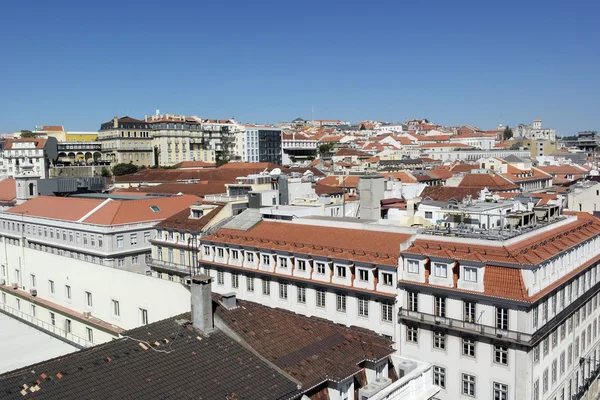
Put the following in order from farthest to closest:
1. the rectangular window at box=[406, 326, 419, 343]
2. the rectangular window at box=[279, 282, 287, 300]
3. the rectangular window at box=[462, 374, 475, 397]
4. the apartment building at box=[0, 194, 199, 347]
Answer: the rectangular window at box=[279, 282, 287, 300]
the apartment building at box=[0, 194, 199, 347]
the rectangular window at box=[406, 326, 419, 343]
the rectangular window at box=[462, 374, 475, 397]

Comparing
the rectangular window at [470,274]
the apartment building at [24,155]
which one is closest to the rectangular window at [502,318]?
the rectangular window at [470,274]

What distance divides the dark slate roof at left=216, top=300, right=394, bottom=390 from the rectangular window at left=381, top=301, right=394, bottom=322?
9571 millimetres

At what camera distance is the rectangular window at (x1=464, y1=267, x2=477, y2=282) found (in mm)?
30453

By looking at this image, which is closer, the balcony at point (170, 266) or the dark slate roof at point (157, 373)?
the dark slate roof at point (157, 373)

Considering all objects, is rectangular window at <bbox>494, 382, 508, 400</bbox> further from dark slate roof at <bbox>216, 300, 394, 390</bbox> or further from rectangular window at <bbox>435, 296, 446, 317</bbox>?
dark slate roof at <bbox>216, 300, 394, 390</bbox>

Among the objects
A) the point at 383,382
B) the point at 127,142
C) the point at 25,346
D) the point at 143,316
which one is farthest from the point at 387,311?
the point at 127,142

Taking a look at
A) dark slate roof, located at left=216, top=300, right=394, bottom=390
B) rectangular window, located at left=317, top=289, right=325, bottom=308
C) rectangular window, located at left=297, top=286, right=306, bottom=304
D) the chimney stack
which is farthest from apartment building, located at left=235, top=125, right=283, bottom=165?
the chimney stack

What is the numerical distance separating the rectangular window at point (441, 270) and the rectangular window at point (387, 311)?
3.58m

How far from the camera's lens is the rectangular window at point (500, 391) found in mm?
29953

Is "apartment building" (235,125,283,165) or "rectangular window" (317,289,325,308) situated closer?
"rectangular window" (317,289,325,308)

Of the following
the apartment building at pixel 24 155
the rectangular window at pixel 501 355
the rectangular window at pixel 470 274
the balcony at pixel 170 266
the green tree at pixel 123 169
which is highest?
the apartment building at pixel 24 155

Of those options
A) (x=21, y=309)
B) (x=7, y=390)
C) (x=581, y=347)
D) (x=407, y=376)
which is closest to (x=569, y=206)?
(x=581, y=347)

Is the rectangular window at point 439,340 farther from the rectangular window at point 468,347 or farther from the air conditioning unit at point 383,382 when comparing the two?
the air conditioning unit at point 383,382

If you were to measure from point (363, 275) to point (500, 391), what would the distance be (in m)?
9.70
